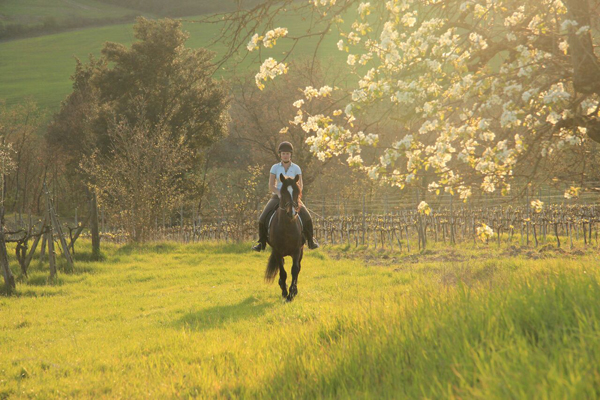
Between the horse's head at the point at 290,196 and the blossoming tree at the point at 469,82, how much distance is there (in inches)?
111

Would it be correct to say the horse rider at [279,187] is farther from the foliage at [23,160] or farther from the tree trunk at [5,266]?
the foliage at [23,160]

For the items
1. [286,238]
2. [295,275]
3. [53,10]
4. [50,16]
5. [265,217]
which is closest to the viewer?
[286,238]

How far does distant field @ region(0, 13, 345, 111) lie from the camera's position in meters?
75.7

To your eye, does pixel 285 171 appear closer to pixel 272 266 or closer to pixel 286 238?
pixel 286 238

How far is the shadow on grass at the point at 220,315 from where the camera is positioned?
8.48 metres

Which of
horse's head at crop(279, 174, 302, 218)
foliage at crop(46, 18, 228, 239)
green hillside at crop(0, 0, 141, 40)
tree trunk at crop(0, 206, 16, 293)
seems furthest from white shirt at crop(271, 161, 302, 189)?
green hillside at crop(0, 0, 141, 40)

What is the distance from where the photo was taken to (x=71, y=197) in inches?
1800

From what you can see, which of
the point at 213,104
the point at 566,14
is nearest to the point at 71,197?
the point at 213,104

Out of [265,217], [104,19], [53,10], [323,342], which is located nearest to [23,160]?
[265,217]

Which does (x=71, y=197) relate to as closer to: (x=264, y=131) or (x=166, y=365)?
(x=264, y=131)

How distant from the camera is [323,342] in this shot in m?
5.46

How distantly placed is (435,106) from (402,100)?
44cm

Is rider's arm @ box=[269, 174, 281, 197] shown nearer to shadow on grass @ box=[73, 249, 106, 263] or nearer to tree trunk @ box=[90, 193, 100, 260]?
tree trunk @ box=[90, 193, 100, 260]

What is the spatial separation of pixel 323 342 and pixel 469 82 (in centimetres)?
346
